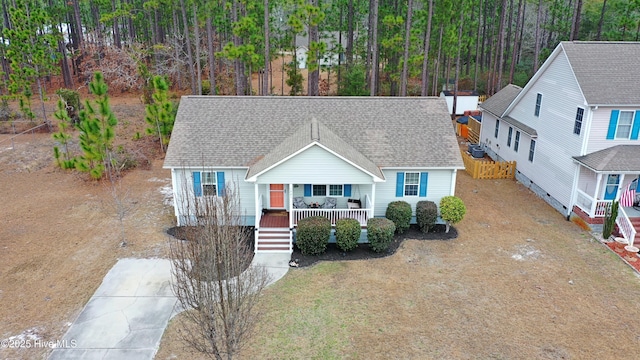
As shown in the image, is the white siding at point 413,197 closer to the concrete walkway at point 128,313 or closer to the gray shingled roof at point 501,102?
the concrete walkway at point 128,313

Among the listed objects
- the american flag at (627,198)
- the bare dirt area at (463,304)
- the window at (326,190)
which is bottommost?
the bare dirt area at (463,304)

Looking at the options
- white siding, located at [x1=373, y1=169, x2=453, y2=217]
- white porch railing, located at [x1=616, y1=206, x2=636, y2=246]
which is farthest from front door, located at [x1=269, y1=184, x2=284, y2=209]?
white porch railing, located at [x1=616, y1=206, x2=636, y2=246]

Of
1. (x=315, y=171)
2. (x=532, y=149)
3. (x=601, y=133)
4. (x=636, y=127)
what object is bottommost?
(x=532, y=149)

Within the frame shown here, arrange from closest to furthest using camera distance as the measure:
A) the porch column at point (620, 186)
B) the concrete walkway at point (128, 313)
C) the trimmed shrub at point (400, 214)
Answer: the concrete walkway at point (128, 313) < the trimmed shrub at point (400, 214) < the porch column at point (620, 186)

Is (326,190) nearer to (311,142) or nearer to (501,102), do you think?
(311,142)

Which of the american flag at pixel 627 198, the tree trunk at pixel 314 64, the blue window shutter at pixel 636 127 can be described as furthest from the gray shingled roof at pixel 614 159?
the tree trunk at pixel 314 64

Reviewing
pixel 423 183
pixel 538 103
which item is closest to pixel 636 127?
pixel 538 103
